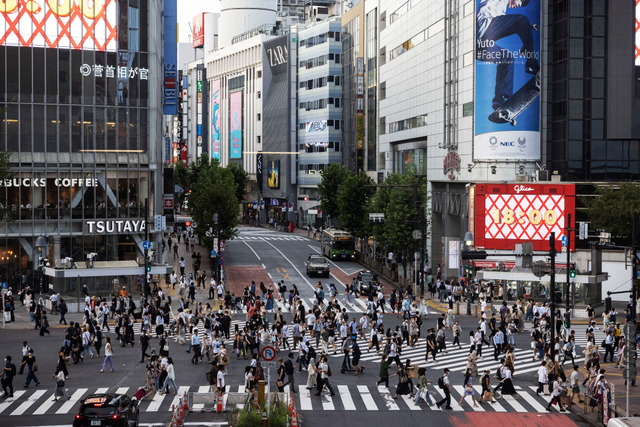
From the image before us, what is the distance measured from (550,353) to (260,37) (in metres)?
123

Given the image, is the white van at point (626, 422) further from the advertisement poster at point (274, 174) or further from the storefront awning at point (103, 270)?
the advertisement poster at point (274, 174)

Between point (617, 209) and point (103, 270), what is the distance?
3552 centimetres

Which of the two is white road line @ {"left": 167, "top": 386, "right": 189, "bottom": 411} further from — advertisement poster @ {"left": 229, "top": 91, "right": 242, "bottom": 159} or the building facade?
advertisement poster @ {"left": 229, "top": 91, "right": 242, "bottom": 159}

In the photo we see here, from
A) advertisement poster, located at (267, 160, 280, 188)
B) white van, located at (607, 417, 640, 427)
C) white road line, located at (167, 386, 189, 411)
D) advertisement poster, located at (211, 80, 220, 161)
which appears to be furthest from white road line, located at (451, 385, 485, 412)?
advertisement poster, located at (211, 80, 220, 161)

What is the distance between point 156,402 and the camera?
28.8 meters

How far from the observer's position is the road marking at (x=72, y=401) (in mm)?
27344

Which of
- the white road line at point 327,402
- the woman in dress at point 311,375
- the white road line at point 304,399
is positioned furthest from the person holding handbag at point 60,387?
the white road line at point 327,402

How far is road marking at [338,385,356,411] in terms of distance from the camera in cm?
2823

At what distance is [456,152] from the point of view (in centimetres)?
7081

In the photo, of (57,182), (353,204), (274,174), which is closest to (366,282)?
(57,182)

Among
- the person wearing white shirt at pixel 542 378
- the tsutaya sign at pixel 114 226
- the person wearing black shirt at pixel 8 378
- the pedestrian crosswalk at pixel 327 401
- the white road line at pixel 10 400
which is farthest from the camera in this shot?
the tsutaya sign at pixel 114 226

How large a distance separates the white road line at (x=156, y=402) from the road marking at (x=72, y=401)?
2.66 m

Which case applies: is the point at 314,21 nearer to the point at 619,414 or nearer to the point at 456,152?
the point at 456,152

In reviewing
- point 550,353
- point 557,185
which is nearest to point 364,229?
point 557,185
